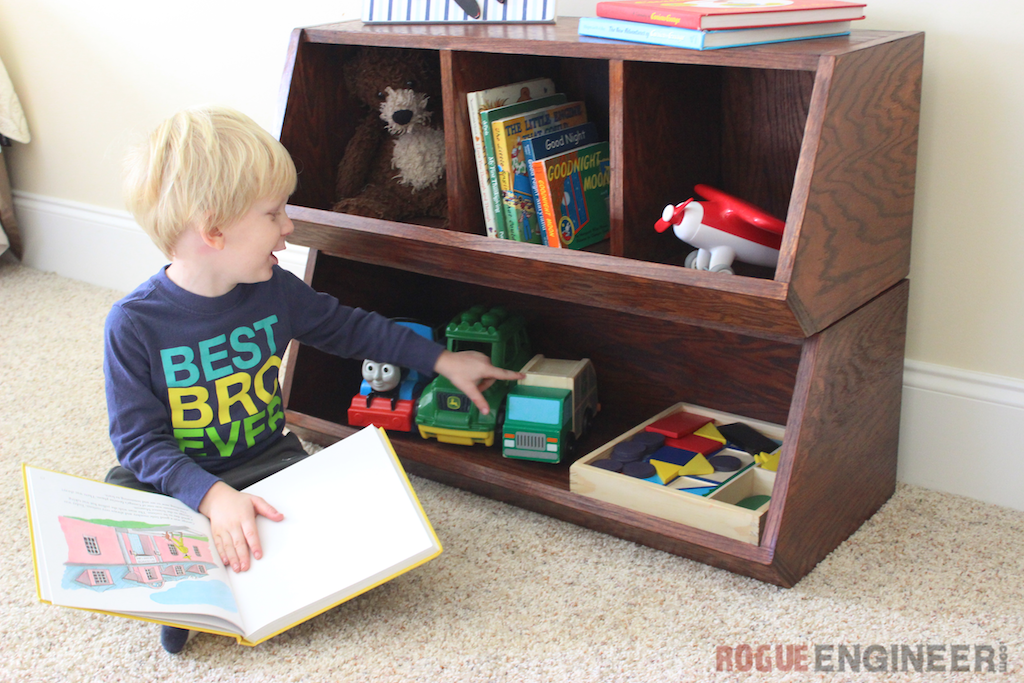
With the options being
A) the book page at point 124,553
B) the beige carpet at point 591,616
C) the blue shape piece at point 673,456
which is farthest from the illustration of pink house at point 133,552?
the blue shape piece at point 673,456

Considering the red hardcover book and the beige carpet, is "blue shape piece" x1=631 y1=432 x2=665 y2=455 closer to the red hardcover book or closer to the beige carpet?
the beige carpet

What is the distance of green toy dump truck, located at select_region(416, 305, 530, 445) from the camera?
47.4 inches

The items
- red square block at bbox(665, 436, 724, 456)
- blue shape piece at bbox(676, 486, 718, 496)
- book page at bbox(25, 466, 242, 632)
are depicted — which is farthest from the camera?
red square block at bbox(665, 436, 724, 456)

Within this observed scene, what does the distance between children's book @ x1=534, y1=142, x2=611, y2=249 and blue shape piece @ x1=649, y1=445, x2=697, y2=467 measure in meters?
0.27

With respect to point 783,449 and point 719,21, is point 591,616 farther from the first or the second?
point 719,21

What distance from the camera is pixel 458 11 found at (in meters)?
1.17

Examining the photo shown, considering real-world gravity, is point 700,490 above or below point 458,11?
below

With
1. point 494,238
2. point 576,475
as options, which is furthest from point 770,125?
point 576,475

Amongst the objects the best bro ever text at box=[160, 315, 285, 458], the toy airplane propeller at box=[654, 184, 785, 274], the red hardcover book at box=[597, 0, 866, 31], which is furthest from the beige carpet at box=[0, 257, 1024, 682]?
the red hardcover book at box=[597, 0, 866, 31]

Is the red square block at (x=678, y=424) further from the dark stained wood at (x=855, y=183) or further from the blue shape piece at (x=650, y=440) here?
the dark stained wood at (x=855, y=183)

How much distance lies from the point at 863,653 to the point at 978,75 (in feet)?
2.06

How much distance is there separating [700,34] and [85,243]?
5.53ft

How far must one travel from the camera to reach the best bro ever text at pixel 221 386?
3.41 feet

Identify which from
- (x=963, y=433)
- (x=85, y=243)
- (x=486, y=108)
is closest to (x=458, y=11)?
(x=486, y=108)
